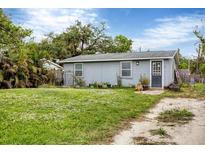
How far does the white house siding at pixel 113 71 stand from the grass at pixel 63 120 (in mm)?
8382

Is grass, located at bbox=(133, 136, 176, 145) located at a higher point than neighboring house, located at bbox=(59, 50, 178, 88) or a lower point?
lower

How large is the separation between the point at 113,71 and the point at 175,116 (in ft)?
40.1

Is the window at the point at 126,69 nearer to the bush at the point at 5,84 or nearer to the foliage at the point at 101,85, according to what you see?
Result: the foliage at the point at 101,85

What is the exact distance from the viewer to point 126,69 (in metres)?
20.8

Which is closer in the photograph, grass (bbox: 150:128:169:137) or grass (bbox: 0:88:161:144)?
grass (bbox: 0:88:161:144)

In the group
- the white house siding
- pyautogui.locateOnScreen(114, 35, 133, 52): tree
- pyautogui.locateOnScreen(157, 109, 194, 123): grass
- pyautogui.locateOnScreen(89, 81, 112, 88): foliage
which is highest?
pyautogui.locateOnScreen(114, 35, 133, 52): tree

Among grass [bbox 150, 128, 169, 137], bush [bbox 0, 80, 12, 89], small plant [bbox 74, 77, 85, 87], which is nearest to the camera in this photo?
grass [bbox 150, 128, 169, 137]

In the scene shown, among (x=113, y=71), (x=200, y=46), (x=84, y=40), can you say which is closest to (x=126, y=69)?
(x=113, y=71)

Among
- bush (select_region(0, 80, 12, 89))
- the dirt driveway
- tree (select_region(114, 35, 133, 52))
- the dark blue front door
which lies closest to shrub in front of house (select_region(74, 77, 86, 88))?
the dark blue front door

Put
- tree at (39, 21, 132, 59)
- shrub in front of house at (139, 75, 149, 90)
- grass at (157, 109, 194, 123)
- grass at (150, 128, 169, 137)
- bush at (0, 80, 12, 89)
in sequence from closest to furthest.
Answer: grass at (150, 128, 169, 137)
grass at (157, 109, 194, 123)
bush at (0, 80, 12, 89)
shrub in front of house at (139, 75, 149, 90)
tree at (39, 21, 132, 59)

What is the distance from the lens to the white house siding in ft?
64.3

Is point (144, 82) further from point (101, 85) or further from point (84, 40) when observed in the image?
point (84, 40)

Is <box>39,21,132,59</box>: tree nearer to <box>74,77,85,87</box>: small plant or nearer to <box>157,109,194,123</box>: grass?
<box>74,77,85,87</box>: small plant
